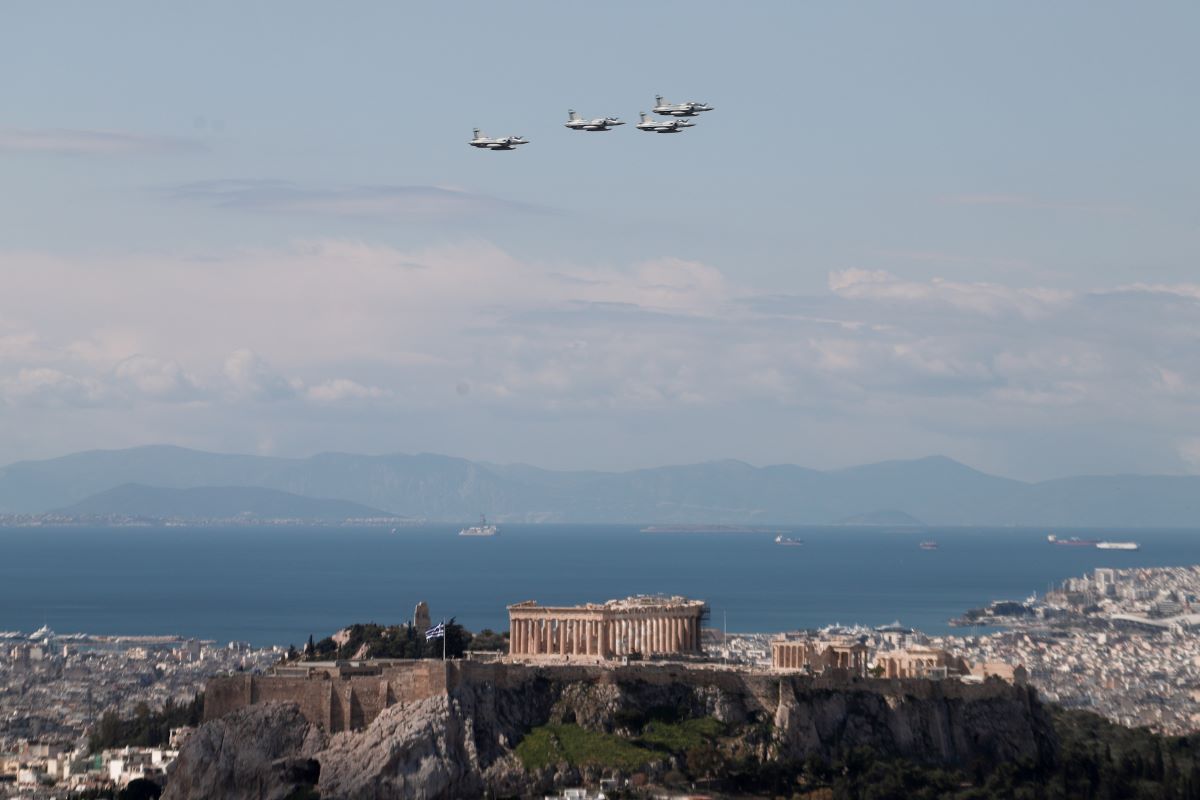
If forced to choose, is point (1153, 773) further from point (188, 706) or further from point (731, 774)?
point (188, 706)

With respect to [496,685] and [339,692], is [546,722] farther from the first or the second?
[339,692]

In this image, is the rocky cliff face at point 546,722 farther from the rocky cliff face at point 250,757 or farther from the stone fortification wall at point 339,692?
the stone fortification wall at point 339,692

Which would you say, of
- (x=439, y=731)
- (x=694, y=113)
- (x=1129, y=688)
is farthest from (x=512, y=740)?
(x=1129, y=688)

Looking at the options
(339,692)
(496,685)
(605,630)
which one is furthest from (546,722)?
(605,630)

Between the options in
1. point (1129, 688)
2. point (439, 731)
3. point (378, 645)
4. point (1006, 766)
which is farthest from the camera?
point (1129, 688)

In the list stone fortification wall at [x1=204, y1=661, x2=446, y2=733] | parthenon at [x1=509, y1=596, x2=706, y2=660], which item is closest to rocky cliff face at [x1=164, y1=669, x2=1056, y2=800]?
stone fortification wall at [x1=204, y1=661, x2=446, y2=733]

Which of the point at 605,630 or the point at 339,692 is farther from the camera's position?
the point at 605,630
